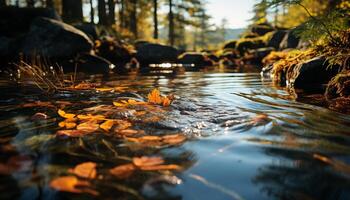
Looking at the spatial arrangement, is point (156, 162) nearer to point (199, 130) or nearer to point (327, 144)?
point (199, 130)

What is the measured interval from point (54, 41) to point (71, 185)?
12.9m

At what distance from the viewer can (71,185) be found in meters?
1.64

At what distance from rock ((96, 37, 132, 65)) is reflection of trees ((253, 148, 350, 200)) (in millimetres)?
13951

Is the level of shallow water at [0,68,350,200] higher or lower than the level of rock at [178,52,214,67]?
lower

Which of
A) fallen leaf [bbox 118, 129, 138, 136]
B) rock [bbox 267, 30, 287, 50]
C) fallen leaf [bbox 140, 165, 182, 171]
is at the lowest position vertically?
fallen leaf [bbox 140, 165, 182, 171]

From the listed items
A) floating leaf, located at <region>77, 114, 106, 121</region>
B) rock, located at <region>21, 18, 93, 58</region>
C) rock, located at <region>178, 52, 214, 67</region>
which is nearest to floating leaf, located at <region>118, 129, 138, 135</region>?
floating leaf, located at <region>77, 114, 106, 121</region>

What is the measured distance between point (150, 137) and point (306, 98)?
2834 millimetres

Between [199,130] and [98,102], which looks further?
[98,102]

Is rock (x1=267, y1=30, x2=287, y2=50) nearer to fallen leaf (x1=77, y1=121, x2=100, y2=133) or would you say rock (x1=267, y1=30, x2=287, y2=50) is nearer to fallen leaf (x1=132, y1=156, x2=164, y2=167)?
fallen leaf (x1=77, y1=121, x2=100, y2=133)


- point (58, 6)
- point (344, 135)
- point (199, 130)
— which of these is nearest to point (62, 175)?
point (199, 130)

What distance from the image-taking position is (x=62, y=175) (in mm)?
1765

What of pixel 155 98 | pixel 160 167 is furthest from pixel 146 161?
pixel 155 98

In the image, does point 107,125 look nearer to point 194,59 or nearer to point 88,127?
point 88,127

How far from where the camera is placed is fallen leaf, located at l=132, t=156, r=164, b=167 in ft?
6.46
